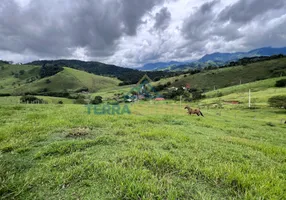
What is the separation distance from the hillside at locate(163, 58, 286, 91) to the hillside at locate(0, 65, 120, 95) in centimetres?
7648

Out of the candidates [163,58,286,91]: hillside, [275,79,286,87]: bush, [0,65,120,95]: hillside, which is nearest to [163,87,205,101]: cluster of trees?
[163,58,286,91]: hillside

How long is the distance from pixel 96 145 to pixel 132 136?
5.42 ft

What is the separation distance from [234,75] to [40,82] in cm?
15117

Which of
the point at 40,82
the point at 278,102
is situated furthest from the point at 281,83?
the point at 40,82

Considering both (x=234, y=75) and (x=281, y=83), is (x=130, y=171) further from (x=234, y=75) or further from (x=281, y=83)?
(x=234, y=75)

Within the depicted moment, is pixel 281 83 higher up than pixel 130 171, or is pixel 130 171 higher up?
pixel 130 171

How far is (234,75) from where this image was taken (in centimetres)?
11225

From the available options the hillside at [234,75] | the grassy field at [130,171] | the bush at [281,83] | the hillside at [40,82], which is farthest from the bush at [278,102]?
the hillside at [40,82]

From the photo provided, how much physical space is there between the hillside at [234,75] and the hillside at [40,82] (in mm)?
76482

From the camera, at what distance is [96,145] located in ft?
18.5

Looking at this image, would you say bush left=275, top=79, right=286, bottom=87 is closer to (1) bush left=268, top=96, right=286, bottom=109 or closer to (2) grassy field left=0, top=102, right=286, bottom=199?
(1) bush left=268, top=96, right=286, bottom=109

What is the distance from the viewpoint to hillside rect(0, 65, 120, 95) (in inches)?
4833

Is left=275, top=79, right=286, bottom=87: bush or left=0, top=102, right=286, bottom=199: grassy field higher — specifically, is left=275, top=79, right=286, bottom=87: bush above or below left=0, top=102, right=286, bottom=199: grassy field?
below

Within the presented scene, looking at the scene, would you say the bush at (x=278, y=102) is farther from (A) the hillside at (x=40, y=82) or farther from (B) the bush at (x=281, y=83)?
(A) the hillside at (x=40, y=82)
